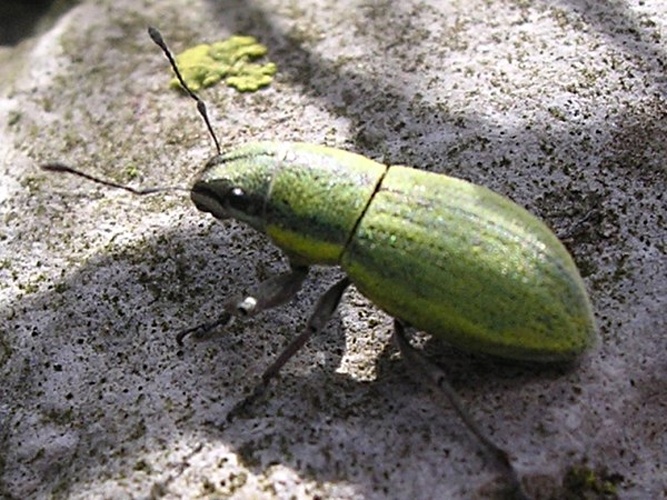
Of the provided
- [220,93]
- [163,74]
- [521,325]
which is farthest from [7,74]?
[521,325]

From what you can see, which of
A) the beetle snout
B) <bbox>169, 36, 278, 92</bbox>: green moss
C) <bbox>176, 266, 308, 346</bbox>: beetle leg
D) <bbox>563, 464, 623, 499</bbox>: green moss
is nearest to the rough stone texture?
<bbox>563, 464, 623, 499</bbox>: green moss

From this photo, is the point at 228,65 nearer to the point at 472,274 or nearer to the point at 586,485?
the point at 472,274

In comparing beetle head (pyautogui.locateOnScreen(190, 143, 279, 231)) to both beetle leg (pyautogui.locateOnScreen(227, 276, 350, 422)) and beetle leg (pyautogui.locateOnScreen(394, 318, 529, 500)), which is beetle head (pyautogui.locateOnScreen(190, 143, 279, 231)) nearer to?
beetle leg (pyautogui.locateOnScreen(227, 276, 350, 422))

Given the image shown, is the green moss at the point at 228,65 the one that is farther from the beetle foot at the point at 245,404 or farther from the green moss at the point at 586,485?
the green moss at the point at 586,485

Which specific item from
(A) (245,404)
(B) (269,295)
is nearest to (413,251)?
(B) (269,295)

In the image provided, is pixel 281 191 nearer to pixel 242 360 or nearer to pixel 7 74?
pixel 242 360

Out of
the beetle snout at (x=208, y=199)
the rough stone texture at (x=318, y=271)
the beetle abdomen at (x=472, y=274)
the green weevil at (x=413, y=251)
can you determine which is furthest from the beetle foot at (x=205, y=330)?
the beetle abdomen at (x=472, y=274)
